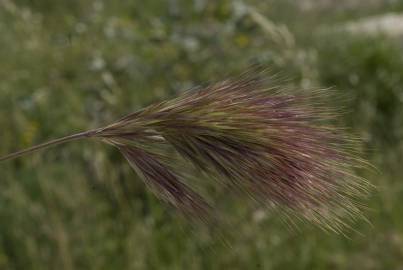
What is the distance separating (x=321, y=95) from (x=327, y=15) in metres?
7.12

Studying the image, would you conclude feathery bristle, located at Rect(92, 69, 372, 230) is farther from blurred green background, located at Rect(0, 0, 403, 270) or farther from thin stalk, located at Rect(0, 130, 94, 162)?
blurred green background, located at Rect(0, 0, 403, 270)

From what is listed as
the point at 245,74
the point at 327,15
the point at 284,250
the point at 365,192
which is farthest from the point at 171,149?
the point at 327,15

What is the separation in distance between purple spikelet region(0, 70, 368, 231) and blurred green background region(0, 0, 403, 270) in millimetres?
1202

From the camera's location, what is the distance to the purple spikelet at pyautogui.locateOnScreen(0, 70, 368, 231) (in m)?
1.07

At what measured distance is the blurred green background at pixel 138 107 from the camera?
317 centimetres

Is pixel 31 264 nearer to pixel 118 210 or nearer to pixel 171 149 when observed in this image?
pixel 118 210

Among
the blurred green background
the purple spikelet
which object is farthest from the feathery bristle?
the blurred green background

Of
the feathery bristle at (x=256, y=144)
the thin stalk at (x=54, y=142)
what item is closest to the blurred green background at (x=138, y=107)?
the feathery bristle at (x=256, y=144)

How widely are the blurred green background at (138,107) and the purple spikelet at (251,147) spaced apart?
120cm

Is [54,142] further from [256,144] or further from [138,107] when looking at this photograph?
[138,107]

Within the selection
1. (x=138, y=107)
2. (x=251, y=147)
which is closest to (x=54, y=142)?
(x=251, y=147)

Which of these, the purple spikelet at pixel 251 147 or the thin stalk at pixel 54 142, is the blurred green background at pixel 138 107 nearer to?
the purple spikelet at pixel 251 147

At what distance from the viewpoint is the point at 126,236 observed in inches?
131

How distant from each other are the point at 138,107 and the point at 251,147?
263 centimetres
